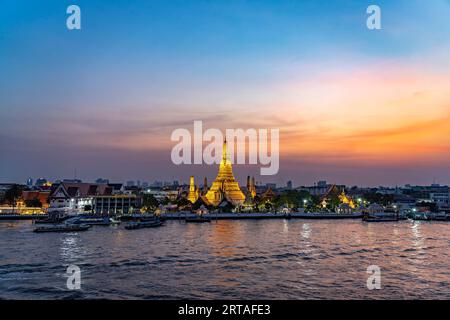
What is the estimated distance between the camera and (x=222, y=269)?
15.4 meters

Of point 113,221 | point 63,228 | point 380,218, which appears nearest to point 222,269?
point 63,228

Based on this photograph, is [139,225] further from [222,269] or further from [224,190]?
[224,190]

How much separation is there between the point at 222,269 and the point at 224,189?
4547 cm

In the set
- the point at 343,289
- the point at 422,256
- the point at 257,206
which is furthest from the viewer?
the point at 257,206

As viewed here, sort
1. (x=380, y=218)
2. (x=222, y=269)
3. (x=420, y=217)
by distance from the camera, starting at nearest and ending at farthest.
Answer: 1. (x=222, y=269)
2. (x=380, y=218)
3. (x=420, y=217)

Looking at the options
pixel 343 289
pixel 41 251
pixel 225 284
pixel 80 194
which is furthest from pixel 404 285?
pixel 80 194

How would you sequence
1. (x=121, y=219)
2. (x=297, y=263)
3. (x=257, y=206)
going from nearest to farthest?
1. (x=297, y=263)
2. (x=121, y=219)
3. (x=257, y=206)

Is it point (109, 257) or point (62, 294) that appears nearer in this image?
point (62, 294)

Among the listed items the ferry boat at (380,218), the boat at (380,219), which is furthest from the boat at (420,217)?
the boat at (380,219)

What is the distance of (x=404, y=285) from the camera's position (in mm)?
13227

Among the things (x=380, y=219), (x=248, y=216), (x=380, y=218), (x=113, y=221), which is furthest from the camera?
(x=248, y=216)

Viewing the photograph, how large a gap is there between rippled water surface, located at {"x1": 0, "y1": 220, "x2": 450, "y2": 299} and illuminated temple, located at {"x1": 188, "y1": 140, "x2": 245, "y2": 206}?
3441cm
